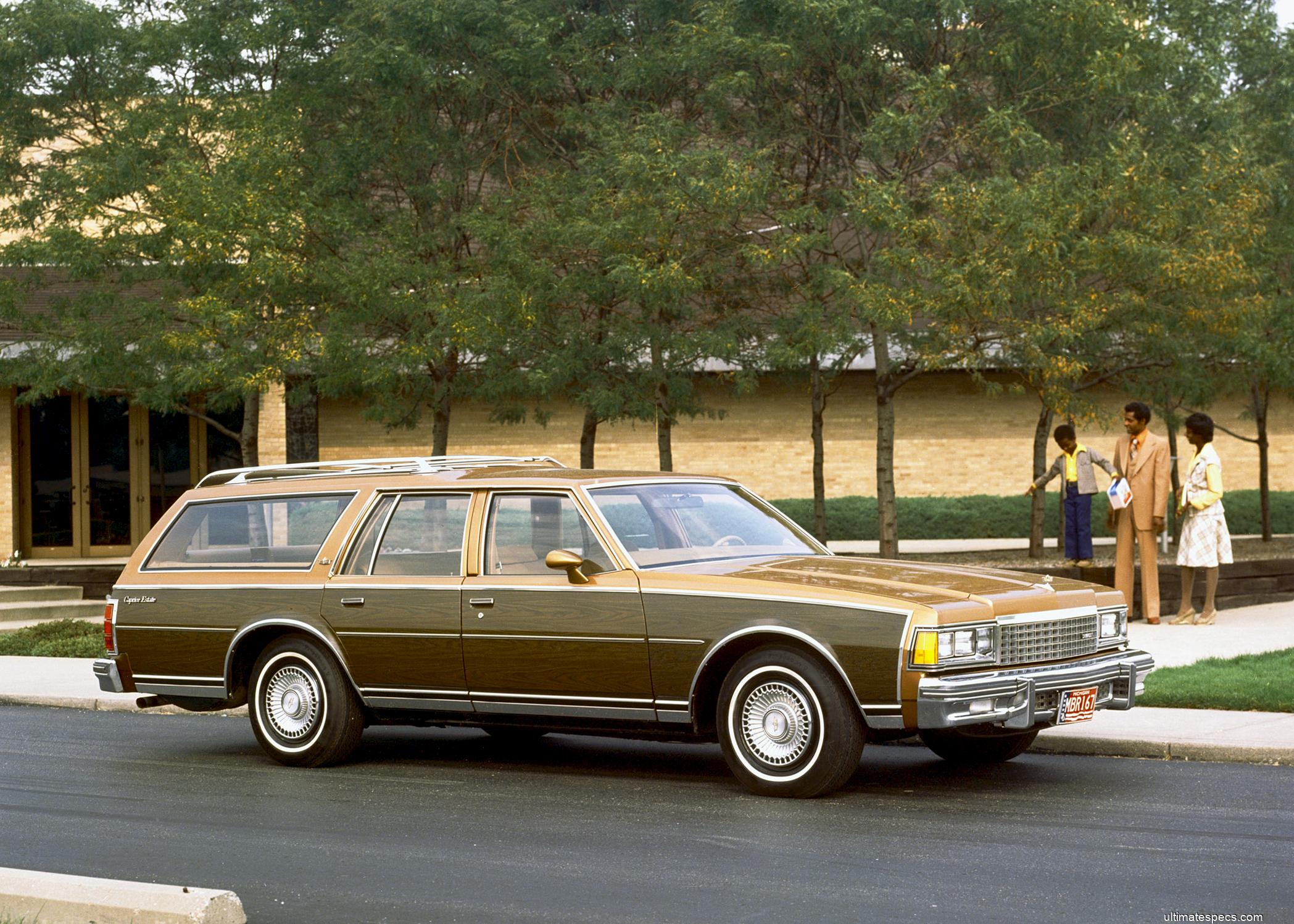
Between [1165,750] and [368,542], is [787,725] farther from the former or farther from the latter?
[368,542]

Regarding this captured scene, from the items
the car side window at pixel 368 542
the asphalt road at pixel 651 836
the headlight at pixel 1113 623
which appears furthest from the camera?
the car side window at pixel 368 542

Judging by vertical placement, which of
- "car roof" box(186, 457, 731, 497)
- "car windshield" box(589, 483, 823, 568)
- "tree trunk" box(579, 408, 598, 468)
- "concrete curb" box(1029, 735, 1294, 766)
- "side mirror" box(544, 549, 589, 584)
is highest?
"tree trunk" box(579, 408, 598, 468)

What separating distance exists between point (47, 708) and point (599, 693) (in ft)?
21.7

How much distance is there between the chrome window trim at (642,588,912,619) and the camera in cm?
815

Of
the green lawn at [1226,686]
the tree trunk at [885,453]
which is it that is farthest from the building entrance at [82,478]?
the green lawn at [1226,686]

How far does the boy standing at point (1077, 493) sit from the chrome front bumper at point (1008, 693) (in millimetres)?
9670

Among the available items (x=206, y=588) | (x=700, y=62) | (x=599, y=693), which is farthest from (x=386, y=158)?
(x=599, y=693)

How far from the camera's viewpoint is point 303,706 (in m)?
10.0

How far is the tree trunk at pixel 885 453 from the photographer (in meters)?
20.5

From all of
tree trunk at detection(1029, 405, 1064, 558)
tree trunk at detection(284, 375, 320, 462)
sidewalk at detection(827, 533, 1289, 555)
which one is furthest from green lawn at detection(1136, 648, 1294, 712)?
tree trunk at detection(284, 375, 320, 462)

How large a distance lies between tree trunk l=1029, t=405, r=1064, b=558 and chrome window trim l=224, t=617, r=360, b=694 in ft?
45.5

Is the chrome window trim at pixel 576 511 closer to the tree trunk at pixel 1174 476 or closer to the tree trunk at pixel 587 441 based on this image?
the tree trunk at pixel 587 441

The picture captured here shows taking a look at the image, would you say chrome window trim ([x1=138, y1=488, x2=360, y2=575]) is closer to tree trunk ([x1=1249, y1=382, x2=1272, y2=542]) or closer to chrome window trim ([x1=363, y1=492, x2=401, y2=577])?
chrome window trim ([x1=363, y1=492, x2=401, y2=577])

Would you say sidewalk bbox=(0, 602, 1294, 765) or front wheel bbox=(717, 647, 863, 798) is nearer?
front wheel bbox=(717, 647, 863, 798)
